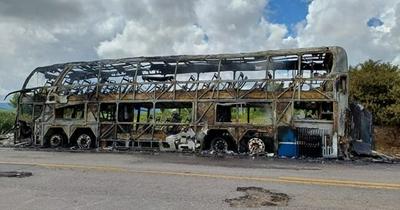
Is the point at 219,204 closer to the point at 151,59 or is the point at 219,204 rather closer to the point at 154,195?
the point at 154,195

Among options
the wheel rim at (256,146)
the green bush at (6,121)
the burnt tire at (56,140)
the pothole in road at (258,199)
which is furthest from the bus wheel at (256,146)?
the green bush at (6,121)

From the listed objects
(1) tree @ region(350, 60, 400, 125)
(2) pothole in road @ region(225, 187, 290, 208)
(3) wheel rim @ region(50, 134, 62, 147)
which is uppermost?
(1) tree @ region(350, 60, 400, 125)

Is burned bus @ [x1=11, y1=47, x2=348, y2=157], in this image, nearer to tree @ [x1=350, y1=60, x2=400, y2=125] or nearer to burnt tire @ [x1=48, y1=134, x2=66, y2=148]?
burnt tire @ [x1=48, y1=134, x2=66, y2=148]

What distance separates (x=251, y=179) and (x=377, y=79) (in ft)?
67.6

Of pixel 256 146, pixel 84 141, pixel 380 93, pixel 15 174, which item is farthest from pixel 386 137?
pixel 15 174

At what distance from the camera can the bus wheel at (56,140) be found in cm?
2231

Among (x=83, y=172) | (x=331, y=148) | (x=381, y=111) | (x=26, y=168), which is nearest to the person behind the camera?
(x=83, y=172)

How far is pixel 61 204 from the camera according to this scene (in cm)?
658

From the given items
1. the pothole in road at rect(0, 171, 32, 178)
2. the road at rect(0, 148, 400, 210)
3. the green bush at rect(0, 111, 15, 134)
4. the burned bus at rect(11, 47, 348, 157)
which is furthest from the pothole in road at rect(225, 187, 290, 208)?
the green bush at rect(0, 111, 15, 134)

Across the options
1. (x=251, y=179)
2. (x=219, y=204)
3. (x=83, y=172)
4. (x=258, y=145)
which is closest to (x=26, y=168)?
(x=83, y=172)

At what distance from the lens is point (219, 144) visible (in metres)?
18.7

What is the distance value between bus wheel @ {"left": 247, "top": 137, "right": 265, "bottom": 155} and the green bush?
23.1m

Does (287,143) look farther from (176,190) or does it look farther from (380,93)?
(380,93)

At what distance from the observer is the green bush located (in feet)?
111
